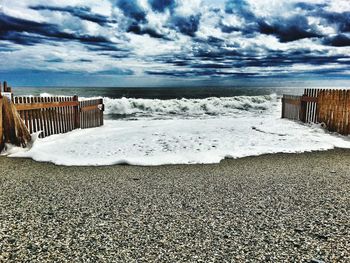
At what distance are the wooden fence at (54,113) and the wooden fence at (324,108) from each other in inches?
358

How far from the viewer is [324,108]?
11.4 metres

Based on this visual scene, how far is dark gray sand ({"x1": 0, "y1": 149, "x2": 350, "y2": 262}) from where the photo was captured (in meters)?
2.60

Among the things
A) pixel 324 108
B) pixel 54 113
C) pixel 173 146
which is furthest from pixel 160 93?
pixel 173 146

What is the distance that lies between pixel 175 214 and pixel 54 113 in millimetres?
8043

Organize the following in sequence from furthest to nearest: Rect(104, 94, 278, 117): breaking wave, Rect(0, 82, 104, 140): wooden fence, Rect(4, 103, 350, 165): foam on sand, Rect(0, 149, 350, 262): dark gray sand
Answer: Rect(104, 94, 278, 117): breaking wave < Rect(0, 82, 104, 140): wooden fence < Rect(4, 103, 350, 165): foam on sand < Rect(0, 149, 350, 262): dark gray sand

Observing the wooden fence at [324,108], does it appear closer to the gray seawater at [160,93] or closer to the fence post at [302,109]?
the fence post at [302,109]

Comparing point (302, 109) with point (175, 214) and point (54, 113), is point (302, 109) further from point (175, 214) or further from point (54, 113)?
point (175, 214)

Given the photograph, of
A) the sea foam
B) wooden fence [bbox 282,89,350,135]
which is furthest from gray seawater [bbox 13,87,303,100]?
the sea foam

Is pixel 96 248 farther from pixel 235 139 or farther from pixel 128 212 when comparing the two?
pixel 235 139

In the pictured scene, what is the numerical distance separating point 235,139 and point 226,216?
580cm

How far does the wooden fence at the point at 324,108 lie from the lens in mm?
9802

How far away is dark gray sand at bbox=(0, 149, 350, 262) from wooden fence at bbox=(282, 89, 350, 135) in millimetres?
5020

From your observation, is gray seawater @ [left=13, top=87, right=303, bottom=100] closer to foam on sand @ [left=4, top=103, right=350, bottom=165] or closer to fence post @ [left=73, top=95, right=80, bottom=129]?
fence post @ [left=73, top=95, right=80, bottom=129]

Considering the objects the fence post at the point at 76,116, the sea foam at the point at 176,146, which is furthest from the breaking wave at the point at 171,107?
the sea foam at the point at 176,146
